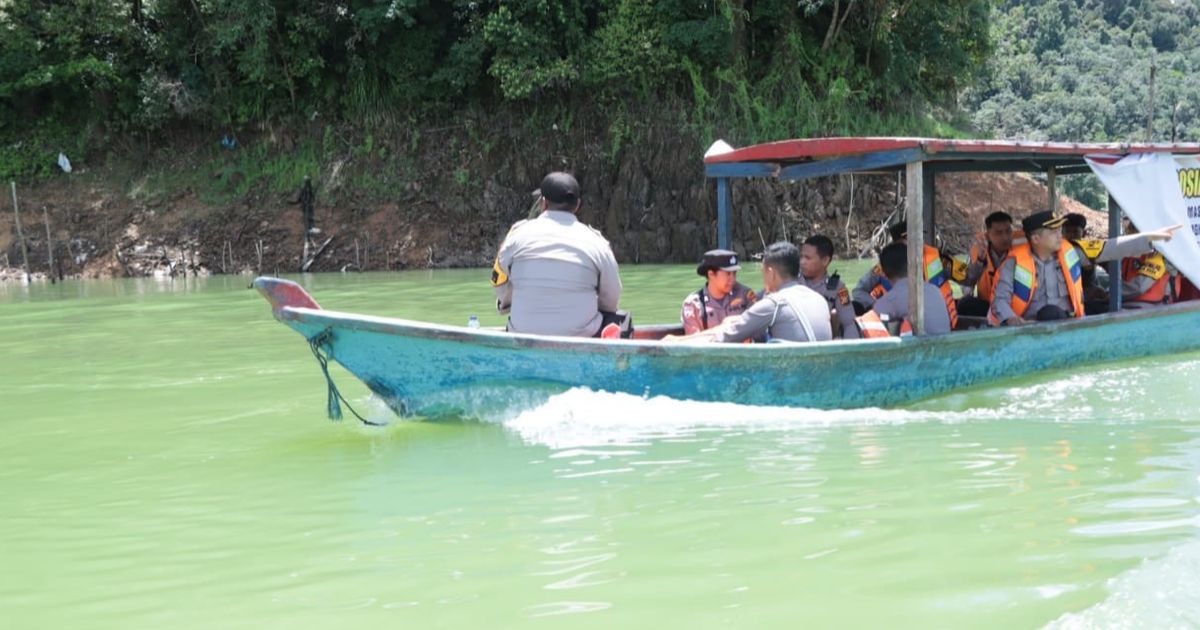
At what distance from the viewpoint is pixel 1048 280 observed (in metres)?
7.95

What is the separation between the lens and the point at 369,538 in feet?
13.7

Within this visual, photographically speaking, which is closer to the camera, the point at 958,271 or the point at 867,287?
the point at 867,287

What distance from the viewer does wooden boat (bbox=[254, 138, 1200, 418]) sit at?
5.70 m

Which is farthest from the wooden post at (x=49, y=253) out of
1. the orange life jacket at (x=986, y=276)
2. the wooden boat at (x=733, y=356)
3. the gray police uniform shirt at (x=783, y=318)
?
the gray police uniform shirt at (x=783, y=318)

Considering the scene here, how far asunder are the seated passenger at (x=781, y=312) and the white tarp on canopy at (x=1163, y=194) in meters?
3.01

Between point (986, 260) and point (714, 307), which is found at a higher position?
point (986, 260)

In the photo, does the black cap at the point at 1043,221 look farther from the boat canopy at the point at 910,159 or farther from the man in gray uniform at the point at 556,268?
the man in gray uniform at the point at 556,268

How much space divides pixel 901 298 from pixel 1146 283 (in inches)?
119

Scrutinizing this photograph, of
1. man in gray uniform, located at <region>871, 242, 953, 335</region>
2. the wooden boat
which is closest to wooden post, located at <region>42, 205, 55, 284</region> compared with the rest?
the wooden boat

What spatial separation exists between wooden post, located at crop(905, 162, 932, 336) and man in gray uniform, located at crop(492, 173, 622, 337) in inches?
78.0

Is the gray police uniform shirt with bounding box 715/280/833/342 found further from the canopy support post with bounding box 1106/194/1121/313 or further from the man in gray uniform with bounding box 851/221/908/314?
the canopy support post with bounding box 1106/194/1121/313

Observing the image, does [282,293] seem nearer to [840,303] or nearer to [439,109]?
[840,303]

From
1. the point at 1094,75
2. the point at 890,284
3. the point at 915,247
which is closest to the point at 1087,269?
the point at 890,284

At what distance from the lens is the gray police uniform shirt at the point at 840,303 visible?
7.09 m
